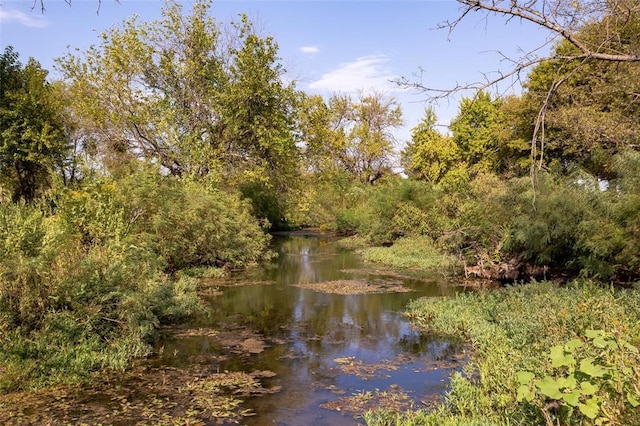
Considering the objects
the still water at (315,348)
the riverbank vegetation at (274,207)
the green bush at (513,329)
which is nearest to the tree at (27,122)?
the riverbank vegetation at (274,207)

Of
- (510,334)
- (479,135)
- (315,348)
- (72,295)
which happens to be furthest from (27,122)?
(479,135)

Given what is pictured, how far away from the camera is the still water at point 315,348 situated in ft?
23.0

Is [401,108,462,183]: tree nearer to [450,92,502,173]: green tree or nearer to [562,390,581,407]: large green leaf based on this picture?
[450,92,502,173]: green tree

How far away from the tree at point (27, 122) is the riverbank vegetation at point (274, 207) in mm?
91

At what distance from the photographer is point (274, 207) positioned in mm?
36719

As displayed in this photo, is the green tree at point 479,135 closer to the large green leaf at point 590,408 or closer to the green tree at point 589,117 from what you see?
the green tree at point 589,117

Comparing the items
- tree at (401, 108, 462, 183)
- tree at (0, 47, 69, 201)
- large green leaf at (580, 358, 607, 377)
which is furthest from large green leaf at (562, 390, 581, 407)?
tree at (401, 108, 462, 183)

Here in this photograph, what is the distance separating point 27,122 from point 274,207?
18.4 metres

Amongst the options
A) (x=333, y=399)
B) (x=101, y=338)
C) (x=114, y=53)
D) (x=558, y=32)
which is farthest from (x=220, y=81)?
(x=558, y=32)

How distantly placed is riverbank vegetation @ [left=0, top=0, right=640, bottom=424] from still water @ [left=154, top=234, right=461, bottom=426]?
0.68 metres

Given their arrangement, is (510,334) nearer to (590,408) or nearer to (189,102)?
(590,408)

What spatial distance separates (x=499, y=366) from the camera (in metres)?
6.87

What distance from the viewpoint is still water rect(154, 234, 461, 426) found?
23.0ft

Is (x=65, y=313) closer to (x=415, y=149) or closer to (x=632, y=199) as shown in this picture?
(x=632, y=199)
